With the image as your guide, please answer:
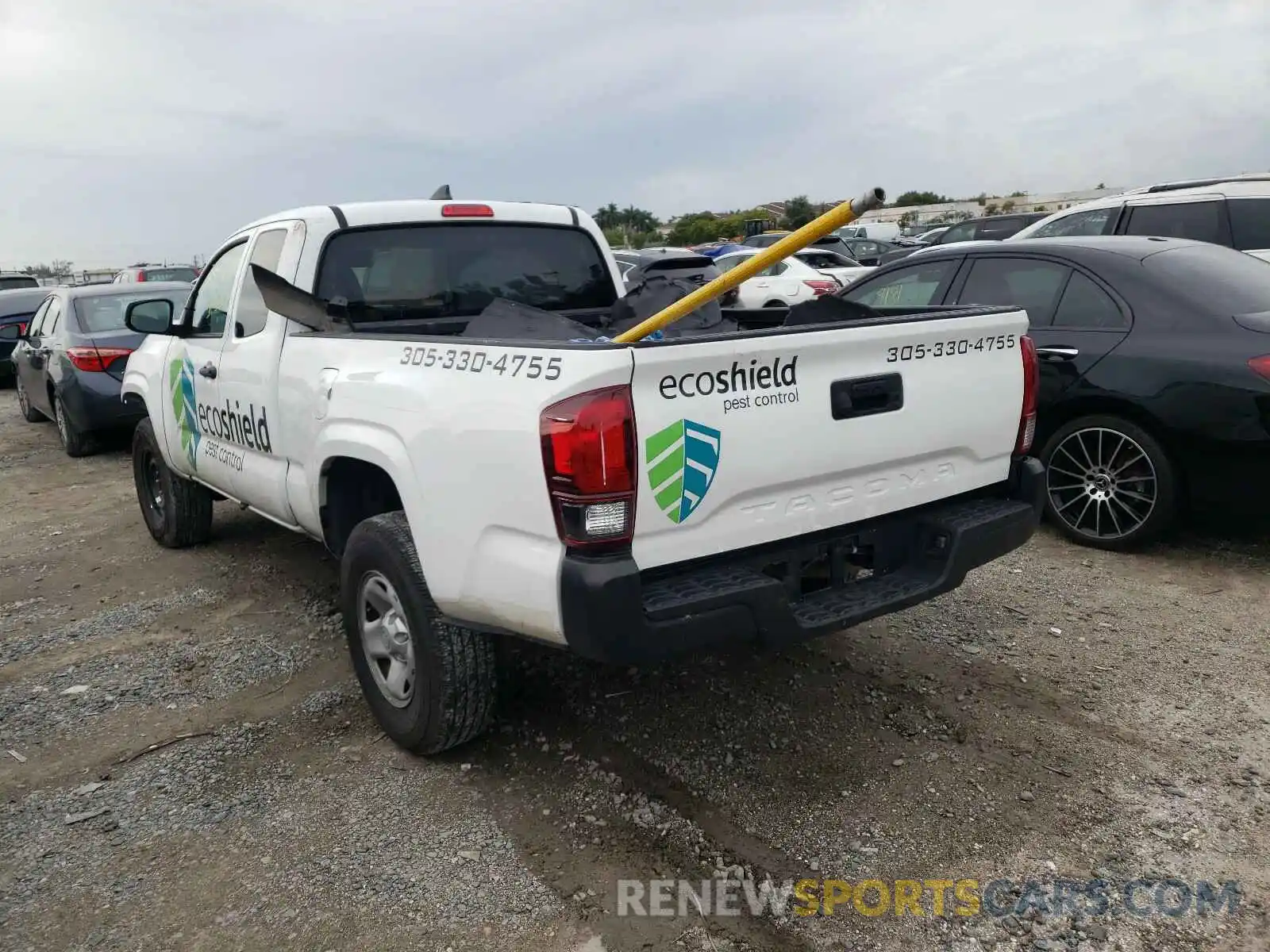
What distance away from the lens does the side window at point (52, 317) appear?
9.55 meters

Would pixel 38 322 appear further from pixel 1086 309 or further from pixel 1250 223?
pixel 1250 223

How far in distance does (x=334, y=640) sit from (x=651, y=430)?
2606 mm

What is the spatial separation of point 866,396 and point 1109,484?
2.77 m

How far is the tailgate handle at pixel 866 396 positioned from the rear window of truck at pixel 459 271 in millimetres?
1948

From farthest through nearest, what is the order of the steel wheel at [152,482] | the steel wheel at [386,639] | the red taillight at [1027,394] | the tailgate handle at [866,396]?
the steel wheel at [152,482]
the red taillight at [1027,394]
the steel wheel at [386,639]
the tailgate handle at [866,396]

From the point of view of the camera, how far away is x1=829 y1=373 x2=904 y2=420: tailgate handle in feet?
9.41

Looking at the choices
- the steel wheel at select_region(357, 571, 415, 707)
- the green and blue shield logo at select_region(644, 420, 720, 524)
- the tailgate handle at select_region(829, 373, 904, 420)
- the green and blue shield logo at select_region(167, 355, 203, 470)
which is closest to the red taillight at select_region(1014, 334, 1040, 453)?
the tailgate handle at select_region(829, 373, 904, 420)

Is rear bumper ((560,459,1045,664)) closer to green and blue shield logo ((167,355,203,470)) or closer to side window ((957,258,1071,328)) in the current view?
side window ((957,258,1071,328))

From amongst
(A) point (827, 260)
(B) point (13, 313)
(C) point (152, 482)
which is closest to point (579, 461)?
(C) point (152, 482)

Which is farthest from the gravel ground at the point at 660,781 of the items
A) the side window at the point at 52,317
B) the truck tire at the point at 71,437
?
the side window at the point at 52,317

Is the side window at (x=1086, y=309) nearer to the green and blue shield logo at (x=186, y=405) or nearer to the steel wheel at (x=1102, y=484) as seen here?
the steel wheel at (x=1102, y=484)

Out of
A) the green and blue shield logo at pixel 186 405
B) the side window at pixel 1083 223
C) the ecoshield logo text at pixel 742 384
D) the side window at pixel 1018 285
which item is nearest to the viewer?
the ecoshield logo text at pixel 742 384

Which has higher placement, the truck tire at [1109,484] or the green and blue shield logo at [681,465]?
the green and blue shield logo at [681,465]

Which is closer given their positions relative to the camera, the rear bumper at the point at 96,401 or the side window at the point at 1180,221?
the side window at the point at 1180,221
